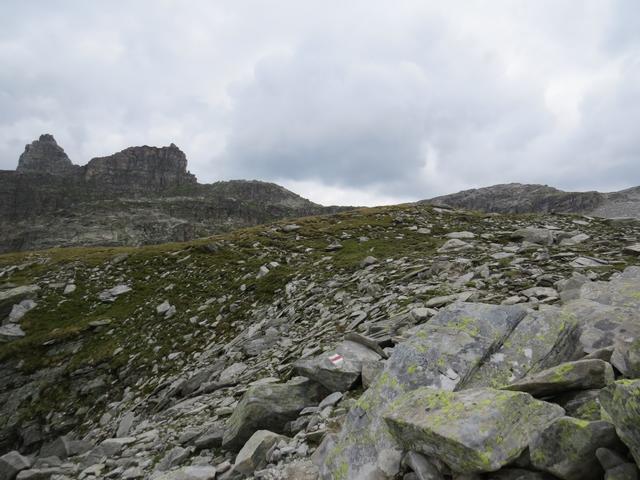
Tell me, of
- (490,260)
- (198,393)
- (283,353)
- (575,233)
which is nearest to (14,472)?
(198,393)

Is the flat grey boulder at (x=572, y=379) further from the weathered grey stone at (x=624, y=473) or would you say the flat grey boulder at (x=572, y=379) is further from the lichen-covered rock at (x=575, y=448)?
the weathered grey stone at (x=624, y=473)

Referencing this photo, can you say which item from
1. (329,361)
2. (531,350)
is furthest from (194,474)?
(531,350)

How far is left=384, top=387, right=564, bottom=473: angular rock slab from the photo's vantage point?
165 inches

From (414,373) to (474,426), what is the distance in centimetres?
256

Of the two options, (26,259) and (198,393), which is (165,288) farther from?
(26,259)

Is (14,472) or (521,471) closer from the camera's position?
(521,471)

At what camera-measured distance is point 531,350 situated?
6.93 meters

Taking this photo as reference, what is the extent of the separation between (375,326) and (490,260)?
9.20 meters

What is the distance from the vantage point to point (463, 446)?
4238 mm

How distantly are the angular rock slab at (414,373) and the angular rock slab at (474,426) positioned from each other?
0.81 meters

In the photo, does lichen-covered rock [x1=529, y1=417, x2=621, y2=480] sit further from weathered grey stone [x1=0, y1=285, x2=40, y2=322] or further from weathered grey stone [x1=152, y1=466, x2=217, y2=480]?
weathered grey stone [x1=0, y1=285, x2=40, y2=322]

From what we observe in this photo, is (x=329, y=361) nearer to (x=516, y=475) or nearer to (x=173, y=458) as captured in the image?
(x=173, y=458)

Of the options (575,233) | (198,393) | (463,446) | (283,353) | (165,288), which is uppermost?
(575,233)

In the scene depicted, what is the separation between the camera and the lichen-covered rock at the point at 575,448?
147 inches
